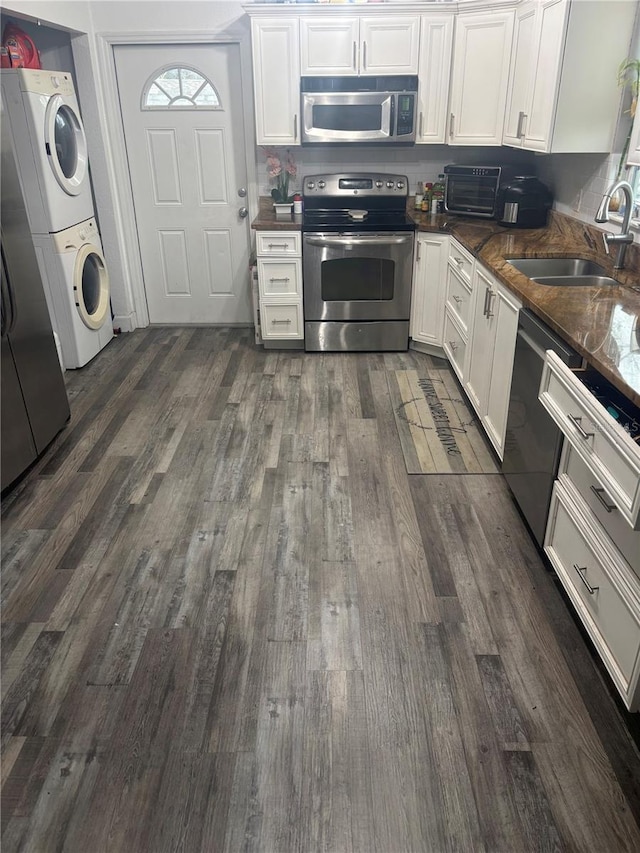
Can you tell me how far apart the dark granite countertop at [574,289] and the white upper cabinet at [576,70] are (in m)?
0.48

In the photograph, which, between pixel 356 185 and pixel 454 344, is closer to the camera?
pixel 454 344

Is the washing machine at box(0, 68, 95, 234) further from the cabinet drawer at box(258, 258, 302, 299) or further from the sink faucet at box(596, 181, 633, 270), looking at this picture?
the sink faucet at box(596, 181, 633, 270)

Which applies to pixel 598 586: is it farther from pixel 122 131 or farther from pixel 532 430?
pixel 122 131

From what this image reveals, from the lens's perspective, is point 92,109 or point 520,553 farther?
point 92,109

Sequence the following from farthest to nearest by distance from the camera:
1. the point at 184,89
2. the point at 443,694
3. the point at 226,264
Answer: the point at 226,264 < the point at 184,89 < the point at 443,694

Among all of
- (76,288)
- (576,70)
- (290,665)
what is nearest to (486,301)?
(576,70)

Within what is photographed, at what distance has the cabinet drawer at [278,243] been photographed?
13.8ft

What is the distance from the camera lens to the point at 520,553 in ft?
8.11

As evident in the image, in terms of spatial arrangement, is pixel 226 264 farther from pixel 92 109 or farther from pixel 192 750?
pixel 192 750

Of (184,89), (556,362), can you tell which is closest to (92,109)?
(184,89)

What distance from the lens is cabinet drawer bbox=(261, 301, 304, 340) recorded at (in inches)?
174

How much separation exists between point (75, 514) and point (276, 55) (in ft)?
10.4

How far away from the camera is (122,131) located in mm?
Answer: 4672

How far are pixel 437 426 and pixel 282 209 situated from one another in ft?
6.74
